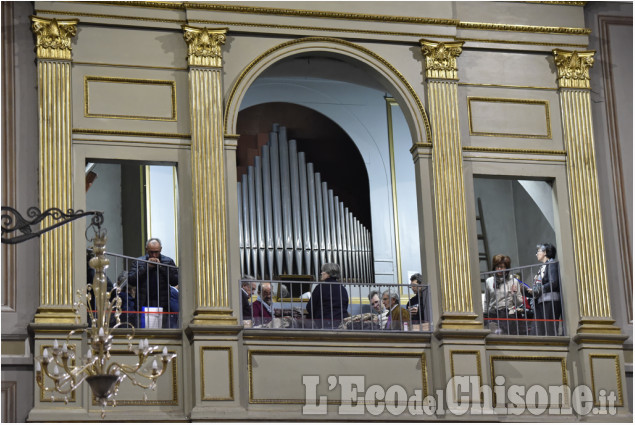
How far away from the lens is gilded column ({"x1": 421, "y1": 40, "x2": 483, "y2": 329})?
482 inches

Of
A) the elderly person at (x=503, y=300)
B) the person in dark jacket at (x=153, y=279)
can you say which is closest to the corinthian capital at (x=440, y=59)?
the elderly person at (x=503, y=300)

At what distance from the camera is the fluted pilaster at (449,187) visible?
1223 centimetres

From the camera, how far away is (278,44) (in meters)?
12.6

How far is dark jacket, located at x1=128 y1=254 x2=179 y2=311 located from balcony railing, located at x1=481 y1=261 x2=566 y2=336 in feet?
10.1

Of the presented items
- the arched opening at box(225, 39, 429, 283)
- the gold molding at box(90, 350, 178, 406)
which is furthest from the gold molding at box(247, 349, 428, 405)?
the arched opening at box(225, 39, 429, 283)

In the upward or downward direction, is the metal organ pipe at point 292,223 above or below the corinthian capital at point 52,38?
below

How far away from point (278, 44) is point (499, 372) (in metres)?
3.77

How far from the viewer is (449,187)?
→ 12.5 meters

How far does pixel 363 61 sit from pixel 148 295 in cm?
314

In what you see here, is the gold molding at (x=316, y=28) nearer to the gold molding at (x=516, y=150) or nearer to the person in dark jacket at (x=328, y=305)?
the gold molding at (x=516, y=150)

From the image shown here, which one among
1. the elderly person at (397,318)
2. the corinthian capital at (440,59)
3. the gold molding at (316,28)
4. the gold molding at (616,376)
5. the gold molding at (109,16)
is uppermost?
the gold molding at (109,16)

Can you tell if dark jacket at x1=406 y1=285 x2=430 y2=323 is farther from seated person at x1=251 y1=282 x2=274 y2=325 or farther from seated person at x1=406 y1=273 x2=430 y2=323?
seated person at x1=251 y1=282 x2=274 y2=325

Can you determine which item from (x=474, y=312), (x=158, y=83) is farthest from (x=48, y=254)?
(x=474, y=312)

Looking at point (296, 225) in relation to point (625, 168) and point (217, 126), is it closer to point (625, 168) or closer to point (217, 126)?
point (217, 126)
